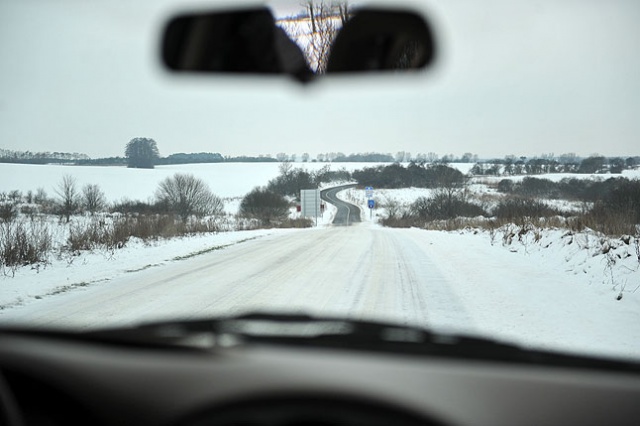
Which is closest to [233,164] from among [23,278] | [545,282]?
[545,282]

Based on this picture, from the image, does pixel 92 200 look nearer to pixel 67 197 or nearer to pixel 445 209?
pixel 67 197

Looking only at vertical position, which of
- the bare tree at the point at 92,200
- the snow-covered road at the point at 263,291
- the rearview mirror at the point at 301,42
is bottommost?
the snow-covered road at the point at 263,291

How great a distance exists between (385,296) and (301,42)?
4.53 meters

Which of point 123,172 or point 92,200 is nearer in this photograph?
point 123,172

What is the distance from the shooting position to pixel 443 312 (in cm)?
553

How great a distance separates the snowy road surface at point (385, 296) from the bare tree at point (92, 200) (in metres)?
1.49

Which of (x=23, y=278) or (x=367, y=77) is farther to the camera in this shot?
(x=23, y=278)

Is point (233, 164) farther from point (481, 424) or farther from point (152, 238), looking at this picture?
point (152, 238)

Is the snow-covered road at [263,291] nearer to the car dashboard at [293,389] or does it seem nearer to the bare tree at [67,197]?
the bare tree at [67,197]

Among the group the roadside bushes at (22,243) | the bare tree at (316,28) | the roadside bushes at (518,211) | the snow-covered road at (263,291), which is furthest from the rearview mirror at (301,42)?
the roadside bushes at (518,211)

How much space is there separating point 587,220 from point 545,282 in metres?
3.31

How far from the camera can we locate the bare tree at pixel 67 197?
263 inches

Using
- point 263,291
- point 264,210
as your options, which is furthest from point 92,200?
point 264,210

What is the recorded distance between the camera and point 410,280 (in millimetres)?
7574
